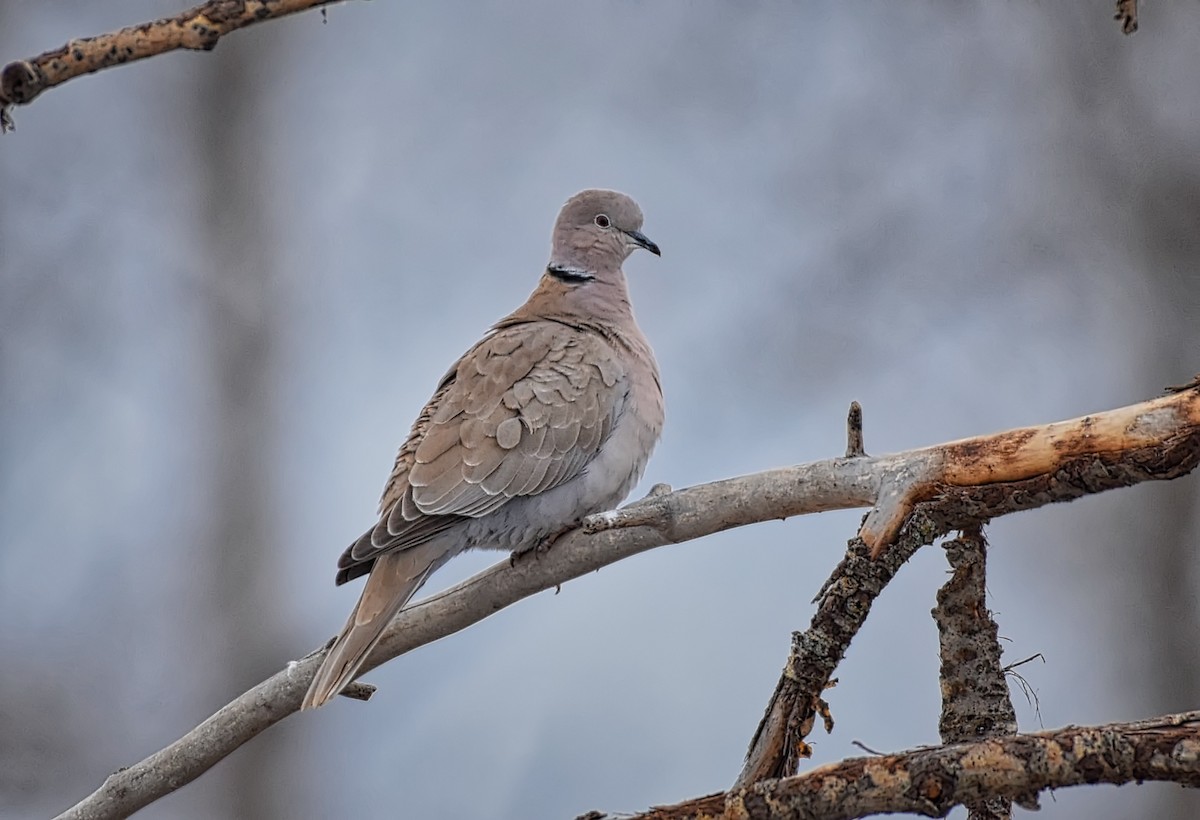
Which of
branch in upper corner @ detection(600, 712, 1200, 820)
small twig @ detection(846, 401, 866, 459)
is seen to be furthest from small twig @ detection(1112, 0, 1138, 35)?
branch in upper corner @ detection(600, 712, 1200, 820)

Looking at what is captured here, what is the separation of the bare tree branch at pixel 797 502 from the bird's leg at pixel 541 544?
0.04 metres

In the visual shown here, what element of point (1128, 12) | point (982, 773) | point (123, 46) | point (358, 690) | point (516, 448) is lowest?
point (982, 773)

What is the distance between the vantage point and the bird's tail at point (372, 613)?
7.53 ft

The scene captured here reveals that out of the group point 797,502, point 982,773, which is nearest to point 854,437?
point 797,502

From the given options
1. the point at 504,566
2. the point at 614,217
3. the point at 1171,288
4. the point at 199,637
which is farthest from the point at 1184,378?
the point at 199,637

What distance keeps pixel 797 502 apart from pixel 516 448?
0.99 metres

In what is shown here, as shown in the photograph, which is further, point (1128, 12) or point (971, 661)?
point (971, 661)

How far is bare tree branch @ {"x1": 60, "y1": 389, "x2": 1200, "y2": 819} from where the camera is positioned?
1659mm

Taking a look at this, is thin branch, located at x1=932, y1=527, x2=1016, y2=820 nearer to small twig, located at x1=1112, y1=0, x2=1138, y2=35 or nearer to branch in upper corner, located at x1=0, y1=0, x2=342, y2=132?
small twig, located at x1=1112, y1=0, x2=1138, y2=35

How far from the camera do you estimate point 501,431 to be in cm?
279

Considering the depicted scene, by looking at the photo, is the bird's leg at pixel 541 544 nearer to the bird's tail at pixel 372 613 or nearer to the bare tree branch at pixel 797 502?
the bare tree branch at pixel 797 502

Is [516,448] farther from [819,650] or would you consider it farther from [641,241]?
[819,650]

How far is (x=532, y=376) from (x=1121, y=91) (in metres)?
2.90

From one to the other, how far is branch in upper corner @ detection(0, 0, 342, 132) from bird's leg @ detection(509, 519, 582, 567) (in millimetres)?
1215
